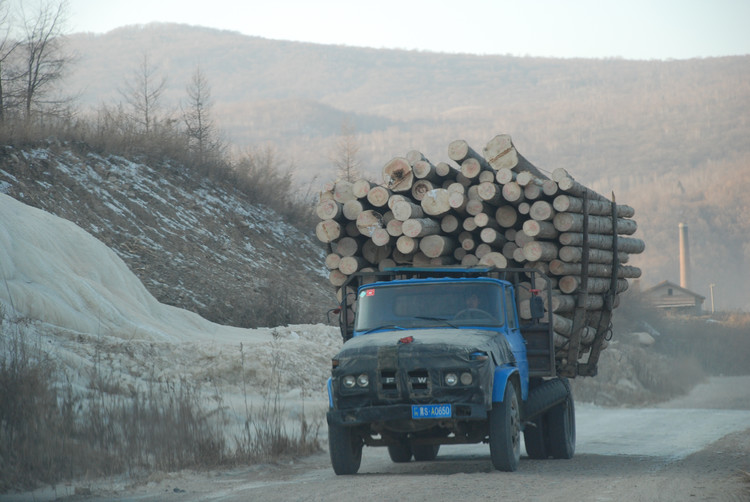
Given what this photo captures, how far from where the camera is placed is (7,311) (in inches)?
632

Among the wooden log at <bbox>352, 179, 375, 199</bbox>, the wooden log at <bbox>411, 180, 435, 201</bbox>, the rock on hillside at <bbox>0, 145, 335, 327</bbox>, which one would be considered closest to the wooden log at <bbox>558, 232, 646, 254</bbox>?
the wooden log at <bbox>411, 180, 435, 201</bbox>

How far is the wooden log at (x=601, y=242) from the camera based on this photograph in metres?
12.2

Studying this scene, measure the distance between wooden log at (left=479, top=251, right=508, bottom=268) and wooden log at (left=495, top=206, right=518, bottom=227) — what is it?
0.48 meters

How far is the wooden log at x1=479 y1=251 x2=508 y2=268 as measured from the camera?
12.0m

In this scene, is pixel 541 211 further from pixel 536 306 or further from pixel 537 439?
pixel 537 439

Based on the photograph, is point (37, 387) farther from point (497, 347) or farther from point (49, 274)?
point (49, 274)

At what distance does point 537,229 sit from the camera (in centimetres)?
1189

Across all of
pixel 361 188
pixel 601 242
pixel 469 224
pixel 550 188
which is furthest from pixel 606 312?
pixel 361 188

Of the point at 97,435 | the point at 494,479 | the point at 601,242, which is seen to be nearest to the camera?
the point at 494,479

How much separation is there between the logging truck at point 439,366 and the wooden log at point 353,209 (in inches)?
51.8

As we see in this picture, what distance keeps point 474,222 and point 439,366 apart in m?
3.37

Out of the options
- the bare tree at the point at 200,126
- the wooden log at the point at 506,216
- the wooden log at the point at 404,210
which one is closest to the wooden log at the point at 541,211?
the wooden log at the point at 506,216

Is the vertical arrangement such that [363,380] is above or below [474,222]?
below

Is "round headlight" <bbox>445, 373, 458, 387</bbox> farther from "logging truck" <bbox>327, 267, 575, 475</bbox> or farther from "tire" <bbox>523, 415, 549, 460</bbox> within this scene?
"tire" <bbox>523, 415, 549, 460</bbox>
